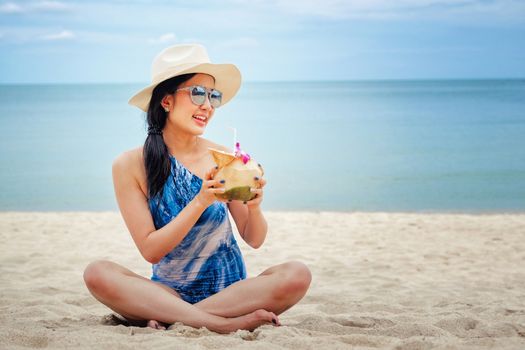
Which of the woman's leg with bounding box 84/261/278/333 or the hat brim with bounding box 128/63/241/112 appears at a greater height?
the hat brim with bounding box 128/63/241/112

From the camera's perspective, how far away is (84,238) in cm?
789

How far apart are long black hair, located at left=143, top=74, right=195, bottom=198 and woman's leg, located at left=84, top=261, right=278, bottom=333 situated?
1.52 ft

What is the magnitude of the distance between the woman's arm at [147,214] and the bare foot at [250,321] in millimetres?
493

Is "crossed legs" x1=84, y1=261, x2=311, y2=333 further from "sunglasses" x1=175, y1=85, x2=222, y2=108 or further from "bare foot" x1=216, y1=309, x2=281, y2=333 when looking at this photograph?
"sunglasses" x1=175, y1=85, x2=222, y2=108

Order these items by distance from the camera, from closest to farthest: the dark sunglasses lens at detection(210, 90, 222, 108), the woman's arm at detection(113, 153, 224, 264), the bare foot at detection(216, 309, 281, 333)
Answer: the woman's arm at detection(113, 153, 224, 264), the bare foot at detection(216, 309, 281, 333), the dark sunglasses lens at detection(210, 90, 222, 108)

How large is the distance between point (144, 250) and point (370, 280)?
9.08 feet

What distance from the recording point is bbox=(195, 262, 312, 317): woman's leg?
3504 mm

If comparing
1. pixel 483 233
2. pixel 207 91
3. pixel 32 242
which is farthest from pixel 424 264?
pixel 32 242

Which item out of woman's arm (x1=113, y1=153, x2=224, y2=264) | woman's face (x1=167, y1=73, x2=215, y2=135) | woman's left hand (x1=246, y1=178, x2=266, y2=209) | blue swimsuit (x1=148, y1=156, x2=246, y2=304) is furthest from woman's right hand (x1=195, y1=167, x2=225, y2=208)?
woman's face (x1=167, y1=73, x2=215, y2=135)

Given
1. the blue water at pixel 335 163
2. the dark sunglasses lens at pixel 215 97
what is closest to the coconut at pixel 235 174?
the dark sunglasses lens at pixel 215 97

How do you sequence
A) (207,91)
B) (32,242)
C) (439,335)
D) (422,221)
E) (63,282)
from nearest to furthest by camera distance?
(439,335) → (207,91) → (63,282) → (32,242) → (422,221)

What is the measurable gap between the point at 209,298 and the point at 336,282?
233 centimetres

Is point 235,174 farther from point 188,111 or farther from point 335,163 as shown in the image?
point 335,163

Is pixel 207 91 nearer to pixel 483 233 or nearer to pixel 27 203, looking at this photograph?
pixel 483 233
